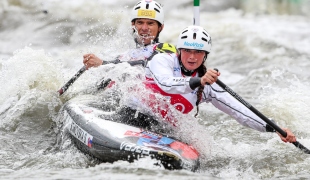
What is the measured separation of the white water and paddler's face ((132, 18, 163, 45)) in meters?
0.60

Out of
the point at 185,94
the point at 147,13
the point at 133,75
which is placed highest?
the point at 147,13

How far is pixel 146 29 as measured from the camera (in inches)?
316

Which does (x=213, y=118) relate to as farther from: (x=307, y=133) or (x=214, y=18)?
(x=214, y=18)

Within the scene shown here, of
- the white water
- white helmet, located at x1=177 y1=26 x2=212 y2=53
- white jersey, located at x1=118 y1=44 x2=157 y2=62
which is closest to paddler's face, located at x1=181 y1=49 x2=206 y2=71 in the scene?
white helmet, located at x1=177 y1=26 x2=212 y2=53

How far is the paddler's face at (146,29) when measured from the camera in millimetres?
8000

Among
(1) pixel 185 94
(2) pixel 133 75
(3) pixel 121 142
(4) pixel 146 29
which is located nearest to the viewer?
(3) pixel 121 142

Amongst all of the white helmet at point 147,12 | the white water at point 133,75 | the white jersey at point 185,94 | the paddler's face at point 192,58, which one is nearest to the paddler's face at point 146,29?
the white helmet at point 147,12

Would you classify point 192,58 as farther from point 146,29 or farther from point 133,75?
point 146,29

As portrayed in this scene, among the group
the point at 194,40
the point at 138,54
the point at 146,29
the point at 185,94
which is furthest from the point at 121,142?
the point at 146,29

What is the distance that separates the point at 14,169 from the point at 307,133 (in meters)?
4.41

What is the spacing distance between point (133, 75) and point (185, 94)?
29.0 inches

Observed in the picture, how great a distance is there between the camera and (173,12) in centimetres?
2020

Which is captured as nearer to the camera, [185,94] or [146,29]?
[185,94]

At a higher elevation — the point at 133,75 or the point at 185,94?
the point at 133,75
